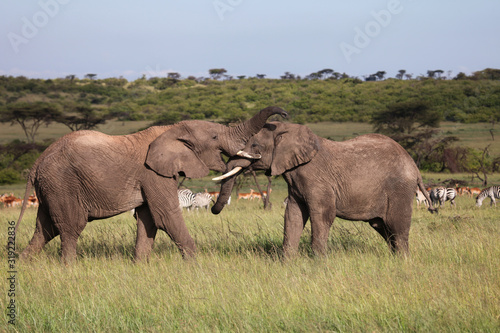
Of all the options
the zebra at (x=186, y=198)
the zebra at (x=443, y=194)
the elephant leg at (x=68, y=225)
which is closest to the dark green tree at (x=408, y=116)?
the zebra at (x=443, y=194)

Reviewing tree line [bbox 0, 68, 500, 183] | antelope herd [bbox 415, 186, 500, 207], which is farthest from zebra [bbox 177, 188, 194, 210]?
tree line [bbox 0, 68, 500, 183]

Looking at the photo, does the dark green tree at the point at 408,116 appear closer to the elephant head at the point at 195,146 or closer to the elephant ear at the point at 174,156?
the elephant head at the point at 195,146

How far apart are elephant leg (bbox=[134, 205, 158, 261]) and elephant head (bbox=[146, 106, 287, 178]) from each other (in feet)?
2.13

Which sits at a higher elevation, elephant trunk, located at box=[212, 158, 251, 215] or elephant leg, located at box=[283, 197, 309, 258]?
elephant trunk, located at box=[212, 158, 251, 215]

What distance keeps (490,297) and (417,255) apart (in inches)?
77.1

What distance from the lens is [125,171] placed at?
6484 millimetres

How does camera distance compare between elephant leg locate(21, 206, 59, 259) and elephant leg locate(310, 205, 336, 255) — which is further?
elephant leg locate(21, 206, 59, 259)

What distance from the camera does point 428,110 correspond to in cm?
3938

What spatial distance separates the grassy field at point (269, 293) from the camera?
14.3 ft

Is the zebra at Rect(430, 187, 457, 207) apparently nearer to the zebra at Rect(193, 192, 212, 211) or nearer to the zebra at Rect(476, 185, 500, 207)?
the zebra at Rect(476, 185, 500, 207)

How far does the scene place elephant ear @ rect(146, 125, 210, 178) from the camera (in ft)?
21.1

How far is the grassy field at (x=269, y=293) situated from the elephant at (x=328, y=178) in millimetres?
379

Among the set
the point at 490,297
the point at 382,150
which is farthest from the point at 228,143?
the point at 490,297

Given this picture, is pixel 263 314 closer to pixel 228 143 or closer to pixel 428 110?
pixel 228 143
